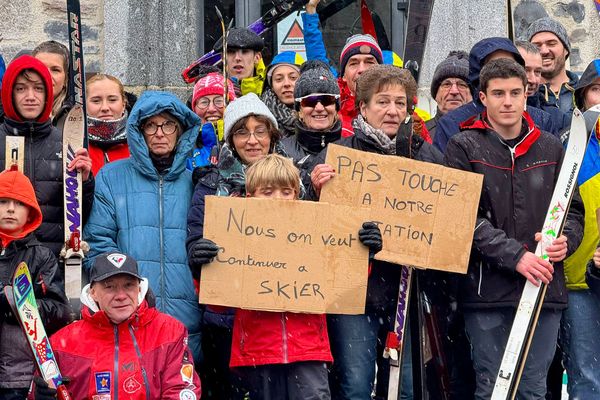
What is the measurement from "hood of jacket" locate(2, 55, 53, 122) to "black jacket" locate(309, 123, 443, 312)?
1.43 m

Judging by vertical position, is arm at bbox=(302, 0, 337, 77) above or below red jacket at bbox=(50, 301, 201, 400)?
above

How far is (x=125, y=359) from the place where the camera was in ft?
19.1

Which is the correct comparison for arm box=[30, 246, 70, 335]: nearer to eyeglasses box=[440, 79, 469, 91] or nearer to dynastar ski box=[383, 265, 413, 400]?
dynastar ski box=[383, 265, 413, 400]

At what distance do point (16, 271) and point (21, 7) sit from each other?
4348 millimetres

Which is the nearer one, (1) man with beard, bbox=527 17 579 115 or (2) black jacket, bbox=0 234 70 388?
(2) black jacket, bbox=0 234 70 388

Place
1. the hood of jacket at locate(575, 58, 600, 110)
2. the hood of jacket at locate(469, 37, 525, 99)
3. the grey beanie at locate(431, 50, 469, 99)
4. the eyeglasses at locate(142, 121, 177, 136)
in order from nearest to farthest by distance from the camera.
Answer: the eyeglasses at locate(142, 121, 177, 136) → the hood of jacket at locate(469, 37, 525, 99) → the hood of jacket at locate(575, 58, 600, 110) → the grey beanie at locate(431, 50, 469, 99)

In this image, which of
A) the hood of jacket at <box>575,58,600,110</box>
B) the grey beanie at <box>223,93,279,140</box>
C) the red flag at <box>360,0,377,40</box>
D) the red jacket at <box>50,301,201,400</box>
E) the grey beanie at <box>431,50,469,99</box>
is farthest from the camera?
the red flag at <box>360,0,377,40</box>

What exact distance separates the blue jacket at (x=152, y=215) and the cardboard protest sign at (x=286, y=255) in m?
0.48

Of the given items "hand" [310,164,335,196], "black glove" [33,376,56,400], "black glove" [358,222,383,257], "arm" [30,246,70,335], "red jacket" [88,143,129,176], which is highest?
"red jacket" [88,143,129,176]

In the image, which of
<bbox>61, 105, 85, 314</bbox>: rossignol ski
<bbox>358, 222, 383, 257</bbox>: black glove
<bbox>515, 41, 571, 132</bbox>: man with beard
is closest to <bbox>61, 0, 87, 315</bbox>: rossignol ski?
<bbox>61, 105, 85, 314</bbox>: rossignol ski

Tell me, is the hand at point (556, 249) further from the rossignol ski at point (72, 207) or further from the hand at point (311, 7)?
the hand at point (311, 7)

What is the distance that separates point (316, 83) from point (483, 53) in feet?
3.15

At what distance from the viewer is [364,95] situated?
6.54m

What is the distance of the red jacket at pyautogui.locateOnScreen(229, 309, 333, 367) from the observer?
5.95m
